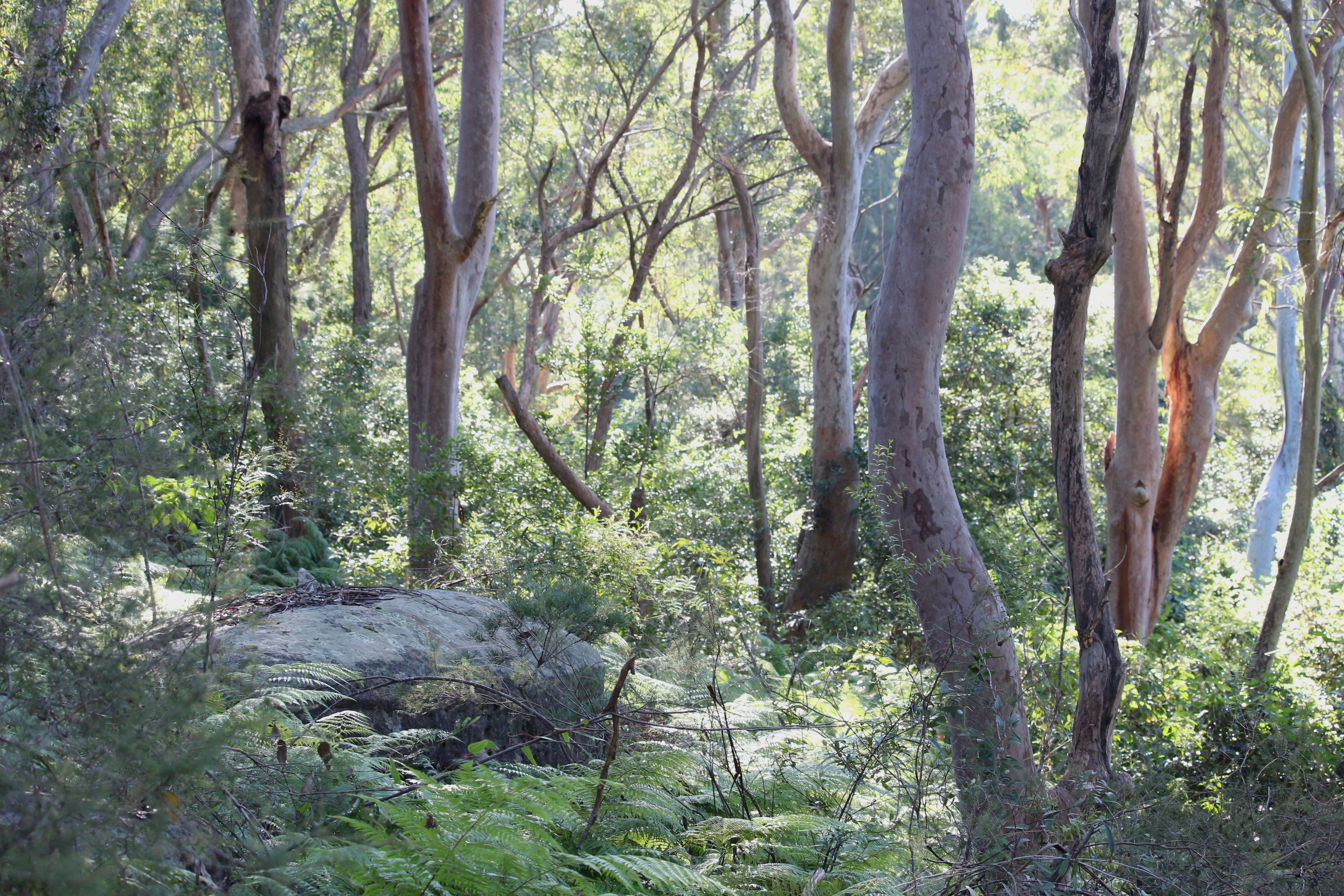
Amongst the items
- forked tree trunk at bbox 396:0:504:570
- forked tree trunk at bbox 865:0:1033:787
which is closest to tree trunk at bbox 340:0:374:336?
forked tree trunk at bbox 396:0:504:570

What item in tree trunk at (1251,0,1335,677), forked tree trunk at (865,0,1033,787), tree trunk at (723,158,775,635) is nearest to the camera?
forked tree trunk at (865,0,1033,787)

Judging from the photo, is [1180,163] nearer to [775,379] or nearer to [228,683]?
[228,683]

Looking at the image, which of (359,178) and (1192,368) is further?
(359,178)

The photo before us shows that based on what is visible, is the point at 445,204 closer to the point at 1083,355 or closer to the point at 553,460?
the point at 553,460

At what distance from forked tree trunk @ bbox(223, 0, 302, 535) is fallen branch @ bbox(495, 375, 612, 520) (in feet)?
7.17

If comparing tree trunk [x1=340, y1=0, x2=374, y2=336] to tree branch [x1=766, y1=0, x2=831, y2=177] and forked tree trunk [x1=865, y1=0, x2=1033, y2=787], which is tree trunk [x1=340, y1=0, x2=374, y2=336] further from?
forked tree trunk [x1=865, y1=0, x2=1033, y2=787]

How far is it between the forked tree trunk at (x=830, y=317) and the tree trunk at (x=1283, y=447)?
466 cm

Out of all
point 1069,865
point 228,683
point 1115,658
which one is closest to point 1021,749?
point 1115,658

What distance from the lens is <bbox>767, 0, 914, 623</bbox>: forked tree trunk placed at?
996 cm

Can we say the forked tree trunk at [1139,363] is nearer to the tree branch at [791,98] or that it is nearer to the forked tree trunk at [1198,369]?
the forked tree trunk at [1198,369]

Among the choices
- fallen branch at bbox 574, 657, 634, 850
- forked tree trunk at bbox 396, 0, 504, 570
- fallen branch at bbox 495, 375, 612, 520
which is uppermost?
forked tree trunk at bbox 396, 0, 504, 570

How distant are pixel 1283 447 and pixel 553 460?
8415mm

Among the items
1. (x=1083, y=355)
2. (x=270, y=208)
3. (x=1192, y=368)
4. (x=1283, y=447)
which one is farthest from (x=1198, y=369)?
(x=270, y=208)

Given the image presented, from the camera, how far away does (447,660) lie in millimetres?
3676
